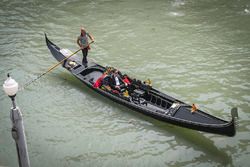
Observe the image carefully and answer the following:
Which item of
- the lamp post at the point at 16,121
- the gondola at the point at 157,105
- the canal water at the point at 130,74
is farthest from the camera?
the canal water at the point at 130,74

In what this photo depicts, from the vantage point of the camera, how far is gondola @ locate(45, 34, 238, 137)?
8633 mm

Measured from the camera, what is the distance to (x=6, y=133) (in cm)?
989

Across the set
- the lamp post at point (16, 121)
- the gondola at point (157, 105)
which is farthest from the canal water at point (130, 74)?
the lamp post at point (16, 121)

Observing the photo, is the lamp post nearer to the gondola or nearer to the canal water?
the canal water

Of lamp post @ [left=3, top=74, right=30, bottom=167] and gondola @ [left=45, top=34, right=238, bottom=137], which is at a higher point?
lamp post @ [left=3, top=74, right=30, bottom=167]

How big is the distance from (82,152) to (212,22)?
10.3 m

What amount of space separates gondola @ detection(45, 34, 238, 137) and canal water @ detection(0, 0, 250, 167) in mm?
493

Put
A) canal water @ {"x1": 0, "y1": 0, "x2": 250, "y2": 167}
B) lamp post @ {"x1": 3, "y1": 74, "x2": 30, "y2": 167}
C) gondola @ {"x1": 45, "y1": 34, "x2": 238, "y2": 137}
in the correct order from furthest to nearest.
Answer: canal water @ {"x1": 0, "y1": 0, "x2": 250, "y2": 167}
gondola @ {"x1": 45, "y1": 34, "x2": 238, "y2": 137}
lamp post @ {"x1": 3, "y1": 74, "x2": 30, "y2": 167}

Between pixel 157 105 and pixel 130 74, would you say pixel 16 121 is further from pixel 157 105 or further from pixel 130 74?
pixel 130 74

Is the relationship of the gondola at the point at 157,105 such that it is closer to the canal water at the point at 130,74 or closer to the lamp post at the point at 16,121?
the canal water at the point at 130,74

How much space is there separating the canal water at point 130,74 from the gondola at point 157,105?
49cm

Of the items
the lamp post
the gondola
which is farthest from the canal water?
the lamp post

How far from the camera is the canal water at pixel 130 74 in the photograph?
29.9ft

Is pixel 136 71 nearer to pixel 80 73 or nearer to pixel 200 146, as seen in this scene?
pixel 80 73
